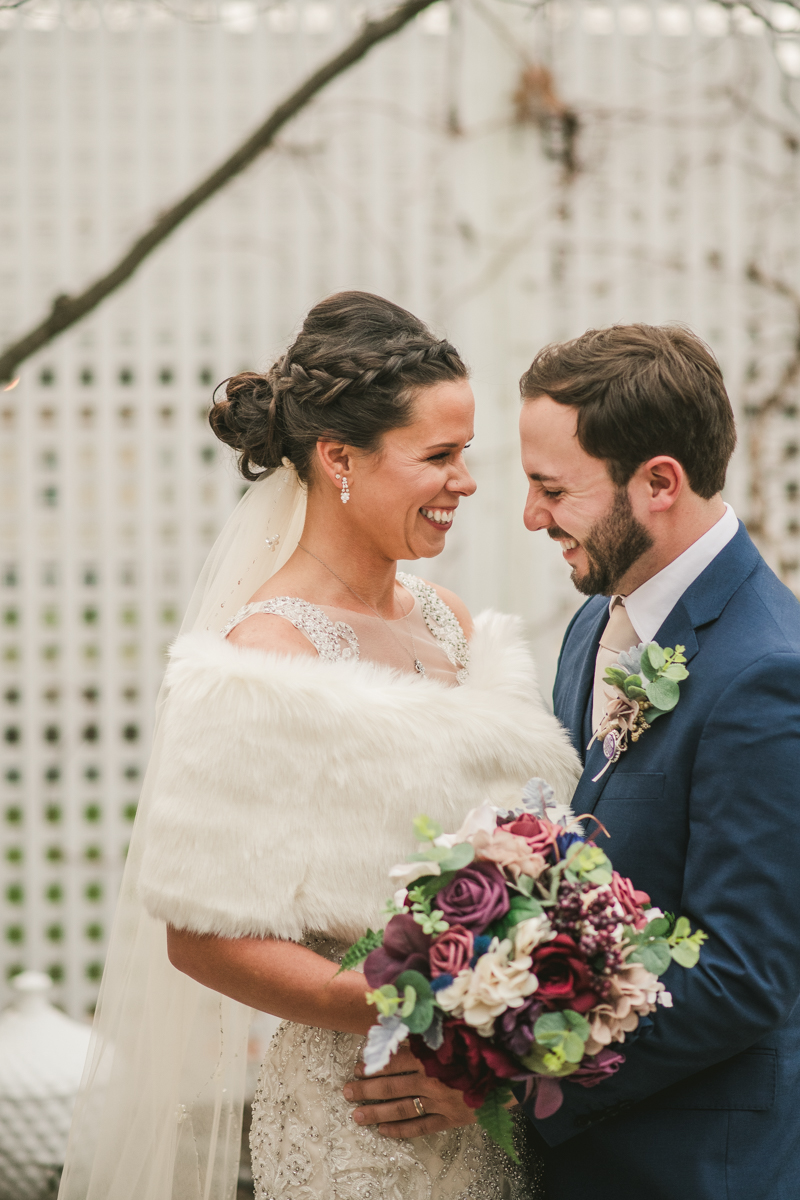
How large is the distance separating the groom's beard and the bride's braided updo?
46 cm

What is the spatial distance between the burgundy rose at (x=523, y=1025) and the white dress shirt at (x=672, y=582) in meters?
0.76

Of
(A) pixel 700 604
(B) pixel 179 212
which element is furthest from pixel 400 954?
(B) pixel 179 212

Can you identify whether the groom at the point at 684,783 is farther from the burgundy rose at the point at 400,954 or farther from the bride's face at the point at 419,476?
the burgundy rose at the point at 400,954

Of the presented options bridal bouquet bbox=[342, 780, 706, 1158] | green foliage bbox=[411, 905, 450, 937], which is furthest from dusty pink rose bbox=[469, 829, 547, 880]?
green foliage bbox=[411, 905, 450, 937]

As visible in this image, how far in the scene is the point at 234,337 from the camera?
4.28m

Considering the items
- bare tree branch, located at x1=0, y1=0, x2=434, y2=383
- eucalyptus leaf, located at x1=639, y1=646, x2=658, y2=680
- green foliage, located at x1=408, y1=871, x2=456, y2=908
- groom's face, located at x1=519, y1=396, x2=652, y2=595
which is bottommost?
green foliage, located at x1=408, y1=871, x2=456, y2=908

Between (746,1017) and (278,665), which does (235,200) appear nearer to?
(278,665)

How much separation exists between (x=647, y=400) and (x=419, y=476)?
478 millimetres

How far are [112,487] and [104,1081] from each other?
239 centimetres

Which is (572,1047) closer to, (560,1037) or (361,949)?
(560,1037)

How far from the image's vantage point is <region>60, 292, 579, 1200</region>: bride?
1.88 m

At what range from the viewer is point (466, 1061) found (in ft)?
4.92

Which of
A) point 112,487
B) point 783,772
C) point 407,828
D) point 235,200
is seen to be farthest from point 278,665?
point 235,200

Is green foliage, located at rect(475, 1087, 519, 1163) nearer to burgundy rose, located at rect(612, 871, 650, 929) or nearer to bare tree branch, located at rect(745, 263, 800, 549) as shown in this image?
burgundy rose, located at rect(612, 871, 650, 929)
